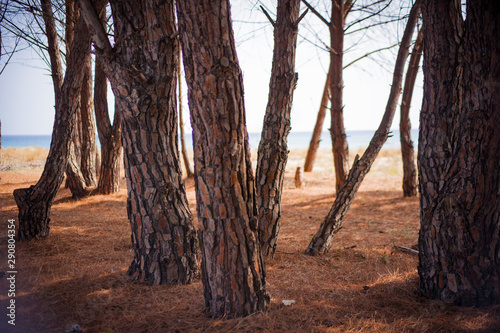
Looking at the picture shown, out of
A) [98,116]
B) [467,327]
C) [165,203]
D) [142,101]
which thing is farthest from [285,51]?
[98,116]

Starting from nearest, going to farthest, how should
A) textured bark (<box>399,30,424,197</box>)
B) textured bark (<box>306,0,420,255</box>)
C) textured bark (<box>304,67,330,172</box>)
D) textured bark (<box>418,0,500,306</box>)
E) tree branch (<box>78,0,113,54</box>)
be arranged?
textured bark (<box>418,0,500,306</box>), tree branch (<box>78,0,113,54</box>), textured bark (<box>306,0,420,255</box>), textured bark (<box>399,30,424,197</box>), textured bark (<box>304,67,330,172</box>)

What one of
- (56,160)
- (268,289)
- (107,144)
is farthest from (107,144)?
(268,289)

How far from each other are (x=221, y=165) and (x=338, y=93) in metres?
5.99

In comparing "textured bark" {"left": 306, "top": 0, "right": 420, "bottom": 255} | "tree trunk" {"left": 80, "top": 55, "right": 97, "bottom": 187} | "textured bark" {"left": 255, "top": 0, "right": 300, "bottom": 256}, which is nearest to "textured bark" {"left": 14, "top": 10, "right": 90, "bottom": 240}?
"textured bark" {"left": 255, "top": 0, "right": 300, "bottom": 256}

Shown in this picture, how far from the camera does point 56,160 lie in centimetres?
434

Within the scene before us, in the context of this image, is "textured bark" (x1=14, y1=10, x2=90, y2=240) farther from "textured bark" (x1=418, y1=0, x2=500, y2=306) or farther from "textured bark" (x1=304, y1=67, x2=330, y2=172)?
"textured bark" (x1=304, y1=67, x2=330, y2=172)

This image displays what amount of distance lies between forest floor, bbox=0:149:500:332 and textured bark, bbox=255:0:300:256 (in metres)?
0.86

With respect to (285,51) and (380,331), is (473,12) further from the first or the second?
(380,331)

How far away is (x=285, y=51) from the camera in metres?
→ 3.69

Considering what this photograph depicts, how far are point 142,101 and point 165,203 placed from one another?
0.93m

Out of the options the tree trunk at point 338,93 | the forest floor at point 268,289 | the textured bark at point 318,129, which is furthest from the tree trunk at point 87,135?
the textured bark at point 318,129

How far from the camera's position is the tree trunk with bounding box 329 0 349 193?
7395 mm

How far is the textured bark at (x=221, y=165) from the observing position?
2.09 metres

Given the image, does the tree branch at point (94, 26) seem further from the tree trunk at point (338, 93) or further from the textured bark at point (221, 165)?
the tree trunk at point (338, 93)
